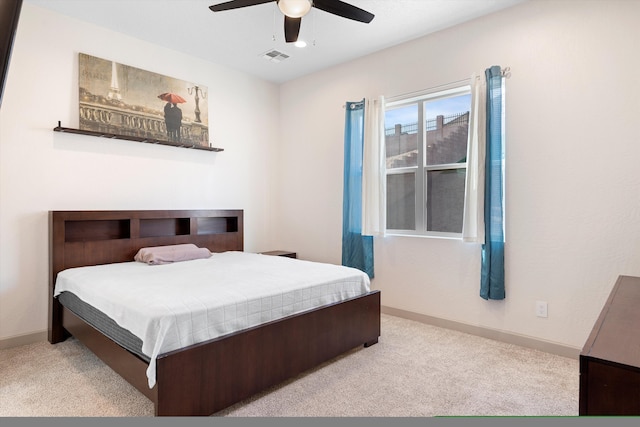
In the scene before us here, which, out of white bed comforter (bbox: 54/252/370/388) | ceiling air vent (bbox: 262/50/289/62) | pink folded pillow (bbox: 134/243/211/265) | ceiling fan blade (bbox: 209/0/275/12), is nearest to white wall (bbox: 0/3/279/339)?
white bed comforter (bbox: 54/252/370/388)

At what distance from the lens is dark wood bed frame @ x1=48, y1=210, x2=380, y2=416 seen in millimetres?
1837

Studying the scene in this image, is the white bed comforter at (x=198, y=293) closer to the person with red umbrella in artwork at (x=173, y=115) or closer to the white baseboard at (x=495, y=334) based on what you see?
the white baseboard at (x=495, y=334)

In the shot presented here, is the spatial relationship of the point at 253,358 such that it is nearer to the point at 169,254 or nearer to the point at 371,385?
the point at 371,385

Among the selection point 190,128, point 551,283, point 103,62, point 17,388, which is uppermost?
point 103,62

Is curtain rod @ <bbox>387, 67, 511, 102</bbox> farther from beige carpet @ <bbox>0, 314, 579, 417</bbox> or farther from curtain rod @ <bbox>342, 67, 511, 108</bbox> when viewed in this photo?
beige carpet @ <bbox>0, 314, 579, 417</bbox>

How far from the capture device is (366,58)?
398 centimetres

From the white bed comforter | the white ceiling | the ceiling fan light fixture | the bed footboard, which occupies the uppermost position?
the white ceiling

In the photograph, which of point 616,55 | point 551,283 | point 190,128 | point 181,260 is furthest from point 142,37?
point 551,283

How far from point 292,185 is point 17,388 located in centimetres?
327

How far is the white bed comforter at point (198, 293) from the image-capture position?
185cm

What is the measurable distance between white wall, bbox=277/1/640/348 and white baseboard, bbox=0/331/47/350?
3.12m

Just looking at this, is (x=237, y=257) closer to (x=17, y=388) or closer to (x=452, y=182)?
(x=17, y=388)

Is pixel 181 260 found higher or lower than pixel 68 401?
higher

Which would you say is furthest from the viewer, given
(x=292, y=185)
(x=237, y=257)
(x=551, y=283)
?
(x=292, y=185)
